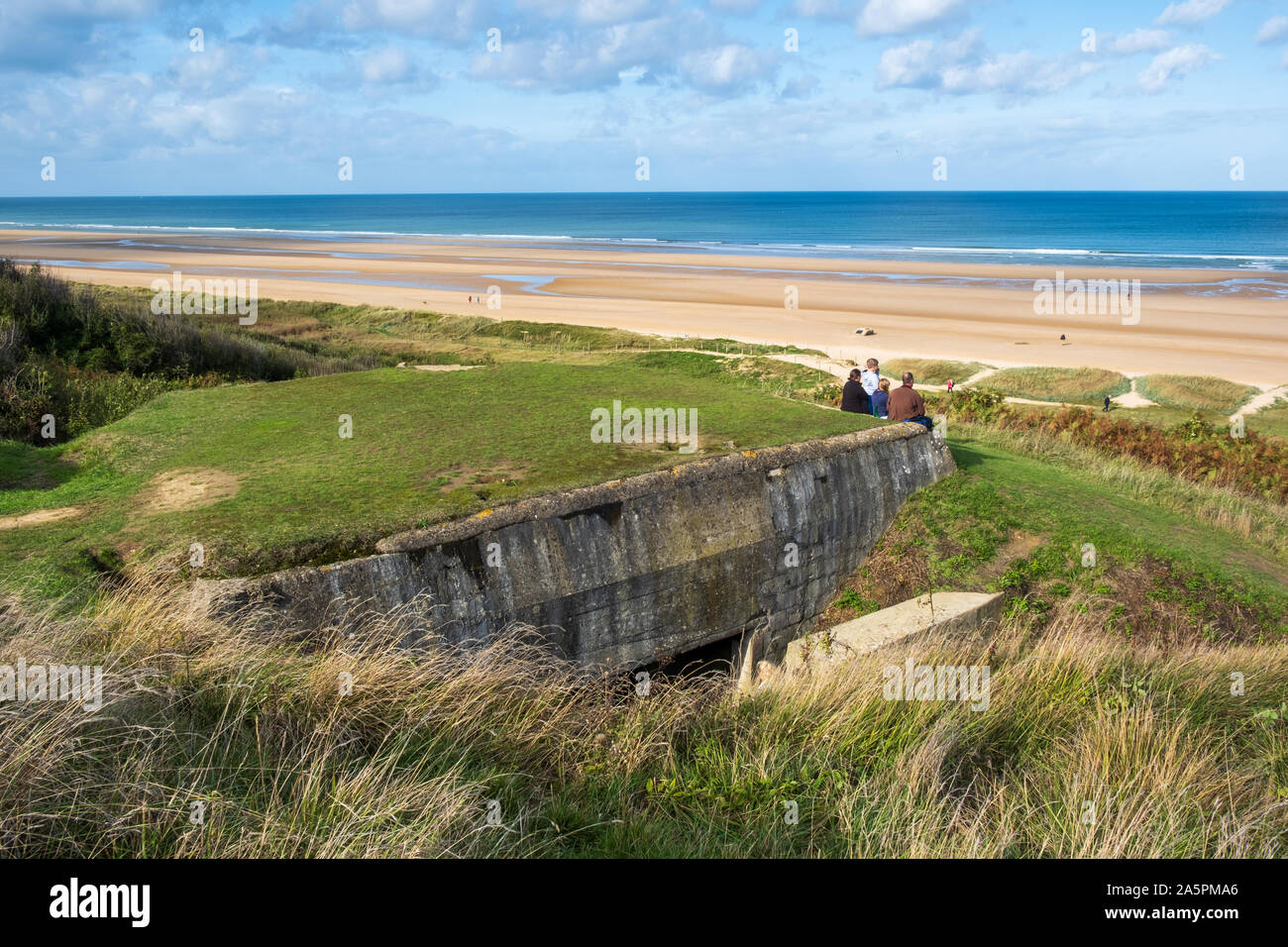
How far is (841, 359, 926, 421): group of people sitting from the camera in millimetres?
12555

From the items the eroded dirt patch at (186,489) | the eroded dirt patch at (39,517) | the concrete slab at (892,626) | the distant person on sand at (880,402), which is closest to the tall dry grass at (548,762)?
the concrete slab at (892,626)

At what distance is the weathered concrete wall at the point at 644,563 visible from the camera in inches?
265

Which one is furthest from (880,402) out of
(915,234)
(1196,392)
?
(915,234)

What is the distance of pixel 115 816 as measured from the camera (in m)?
3.60

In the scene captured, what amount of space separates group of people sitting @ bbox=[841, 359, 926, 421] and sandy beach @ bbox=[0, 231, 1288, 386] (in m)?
15.8

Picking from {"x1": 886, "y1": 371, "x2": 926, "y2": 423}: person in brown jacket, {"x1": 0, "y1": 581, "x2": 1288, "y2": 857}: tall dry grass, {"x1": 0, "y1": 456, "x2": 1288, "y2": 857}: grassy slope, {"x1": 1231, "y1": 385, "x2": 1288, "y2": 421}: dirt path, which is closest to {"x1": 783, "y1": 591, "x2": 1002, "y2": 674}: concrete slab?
{"x1": 0, "y1": 456, "x2": 1288, "y2": 857}: grassy slope

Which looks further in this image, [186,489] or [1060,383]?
[1060,383]

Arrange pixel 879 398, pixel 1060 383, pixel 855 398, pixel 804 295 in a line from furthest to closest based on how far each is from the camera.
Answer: pixel 804 295
pixel 1060 383
pixel 879 398
pixel 855 398

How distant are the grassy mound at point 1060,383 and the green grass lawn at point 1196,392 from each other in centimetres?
73

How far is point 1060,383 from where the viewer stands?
26.4 meters

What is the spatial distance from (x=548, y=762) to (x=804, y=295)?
4709cm

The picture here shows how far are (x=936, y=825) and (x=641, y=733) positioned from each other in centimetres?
174

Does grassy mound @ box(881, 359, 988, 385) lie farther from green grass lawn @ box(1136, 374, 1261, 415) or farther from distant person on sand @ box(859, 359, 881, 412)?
distant person on sand @ box(859, 359, 881, 412)

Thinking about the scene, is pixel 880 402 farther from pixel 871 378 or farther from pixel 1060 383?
pixel 1060 383
